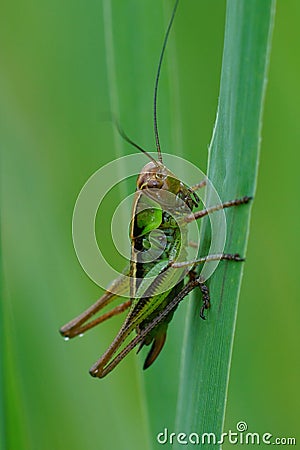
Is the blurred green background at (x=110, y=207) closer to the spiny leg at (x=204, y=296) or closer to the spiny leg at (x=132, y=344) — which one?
the spiny leg at (x=132, y=344)

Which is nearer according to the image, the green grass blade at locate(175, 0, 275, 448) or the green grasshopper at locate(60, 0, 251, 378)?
the green grass blade at locate(175, 0, 275, 448)

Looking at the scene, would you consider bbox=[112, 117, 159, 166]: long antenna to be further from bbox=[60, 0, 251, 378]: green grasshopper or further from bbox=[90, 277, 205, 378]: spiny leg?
bbox=[90, 277, 205, 378]: spiny leg

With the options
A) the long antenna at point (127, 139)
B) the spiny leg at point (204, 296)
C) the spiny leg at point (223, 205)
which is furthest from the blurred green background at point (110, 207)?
the spiny leg at point (204, 296)

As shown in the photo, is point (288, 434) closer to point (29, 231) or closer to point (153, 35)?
point (29, 231)

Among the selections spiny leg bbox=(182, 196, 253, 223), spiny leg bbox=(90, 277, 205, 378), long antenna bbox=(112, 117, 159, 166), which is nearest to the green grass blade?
spiny leg bbox=(182, 196, 253, 223)

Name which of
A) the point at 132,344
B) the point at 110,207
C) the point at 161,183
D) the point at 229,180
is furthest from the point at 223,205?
the point at 110,207

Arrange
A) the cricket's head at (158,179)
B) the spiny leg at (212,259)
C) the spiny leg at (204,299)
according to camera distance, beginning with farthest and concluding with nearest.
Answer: the cricket's head at (158,179)
the spiny leg at (204,299)
the spiny leg at (212,259)
